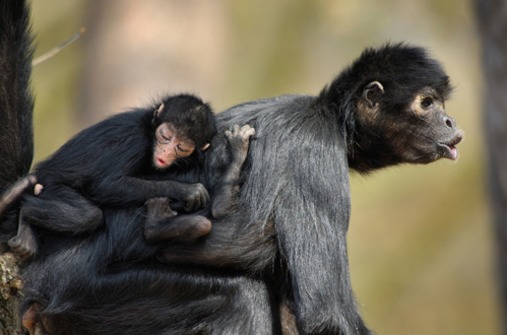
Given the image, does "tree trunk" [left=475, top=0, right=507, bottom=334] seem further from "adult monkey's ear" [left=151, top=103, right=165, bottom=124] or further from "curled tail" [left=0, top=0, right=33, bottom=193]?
"curled tail" [left=0, top=0, right=33, bottom=193]

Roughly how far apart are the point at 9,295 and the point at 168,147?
163 cm

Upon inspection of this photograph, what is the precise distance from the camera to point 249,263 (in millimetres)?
7125

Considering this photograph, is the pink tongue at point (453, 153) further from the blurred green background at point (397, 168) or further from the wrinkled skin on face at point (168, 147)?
the blurred green background at point (397, 168)

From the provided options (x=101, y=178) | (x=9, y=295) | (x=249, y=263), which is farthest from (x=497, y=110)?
(x=9, y=295)

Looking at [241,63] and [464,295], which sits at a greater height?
[241,63]

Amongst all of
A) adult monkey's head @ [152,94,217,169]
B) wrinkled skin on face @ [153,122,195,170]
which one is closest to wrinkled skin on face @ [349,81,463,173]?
adult monkey's head @ [152,94,217,169]

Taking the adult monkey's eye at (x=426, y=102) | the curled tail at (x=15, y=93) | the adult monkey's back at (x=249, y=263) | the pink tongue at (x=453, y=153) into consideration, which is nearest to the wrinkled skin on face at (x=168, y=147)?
the adult monkey's back at (x=249, y=263)

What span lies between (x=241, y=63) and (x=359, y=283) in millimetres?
8494

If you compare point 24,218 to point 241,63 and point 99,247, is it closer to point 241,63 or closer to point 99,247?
point 99,247

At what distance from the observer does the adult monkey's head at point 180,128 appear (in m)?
7.09

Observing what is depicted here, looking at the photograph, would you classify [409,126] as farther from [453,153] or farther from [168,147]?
[168,147]

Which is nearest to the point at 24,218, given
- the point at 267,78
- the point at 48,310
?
the point at 48,310

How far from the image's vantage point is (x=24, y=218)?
675 centimetres

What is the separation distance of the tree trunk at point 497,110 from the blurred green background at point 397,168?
10683 millimetres
